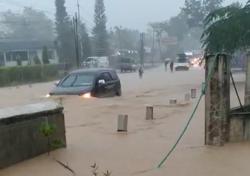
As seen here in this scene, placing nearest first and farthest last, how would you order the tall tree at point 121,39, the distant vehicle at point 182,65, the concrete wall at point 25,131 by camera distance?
the concrete wall at point 25,131 → the distant vehicle at point 182,65 → the tall tree at point 121,39

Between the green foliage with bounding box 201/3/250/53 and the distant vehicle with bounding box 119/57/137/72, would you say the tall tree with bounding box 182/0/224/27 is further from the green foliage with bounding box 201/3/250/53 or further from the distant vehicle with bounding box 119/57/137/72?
the green foliage with bounding box 201/3/250/53

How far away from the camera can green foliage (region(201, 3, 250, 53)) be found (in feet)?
102

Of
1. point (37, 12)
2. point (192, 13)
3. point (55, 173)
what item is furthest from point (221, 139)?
point (37, 12)

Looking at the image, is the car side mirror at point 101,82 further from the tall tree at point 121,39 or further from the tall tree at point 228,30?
the tall tree at point 121,39

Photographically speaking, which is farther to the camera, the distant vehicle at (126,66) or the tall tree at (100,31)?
the tall tree at (100,31)

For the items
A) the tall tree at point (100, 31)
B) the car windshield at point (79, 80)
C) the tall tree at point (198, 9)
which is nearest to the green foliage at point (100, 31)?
the tall tree at point (100, 31)

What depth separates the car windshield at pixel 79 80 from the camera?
19392 mm

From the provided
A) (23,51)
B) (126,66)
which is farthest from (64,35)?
(126,66)

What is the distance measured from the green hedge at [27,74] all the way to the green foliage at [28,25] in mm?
61549

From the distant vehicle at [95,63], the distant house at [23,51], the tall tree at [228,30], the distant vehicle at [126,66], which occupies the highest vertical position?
the tall tree at [228,30]

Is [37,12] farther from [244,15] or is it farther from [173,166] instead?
[173,166]

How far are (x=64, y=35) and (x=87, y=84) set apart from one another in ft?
190

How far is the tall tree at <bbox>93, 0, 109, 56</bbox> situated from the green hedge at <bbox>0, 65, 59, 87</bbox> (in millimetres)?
32872

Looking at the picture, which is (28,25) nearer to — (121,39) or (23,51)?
(121,39)
